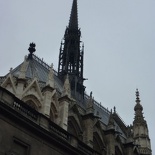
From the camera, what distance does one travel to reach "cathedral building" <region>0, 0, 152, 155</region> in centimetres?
1877

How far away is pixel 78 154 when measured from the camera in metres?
21.5

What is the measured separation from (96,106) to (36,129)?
28960 mm

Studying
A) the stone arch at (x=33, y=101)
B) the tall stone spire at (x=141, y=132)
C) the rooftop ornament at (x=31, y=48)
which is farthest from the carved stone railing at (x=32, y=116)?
the tall stone spire at (x=141, y=132)

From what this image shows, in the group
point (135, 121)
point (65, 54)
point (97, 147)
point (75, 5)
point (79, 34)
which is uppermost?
→ point (75, 5)

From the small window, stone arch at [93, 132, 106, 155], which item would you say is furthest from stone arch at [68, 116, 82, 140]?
the small window

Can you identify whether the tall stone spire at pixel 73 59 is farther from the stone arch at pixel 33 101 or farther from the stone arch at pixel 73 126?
the stone arch at pixel 33 101

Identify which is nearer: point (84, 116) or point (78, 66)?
point (84, 116)

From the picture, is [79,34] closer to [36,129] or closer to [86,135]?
[86,135]

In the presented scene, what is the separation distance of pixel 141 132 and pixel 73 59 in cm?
1234

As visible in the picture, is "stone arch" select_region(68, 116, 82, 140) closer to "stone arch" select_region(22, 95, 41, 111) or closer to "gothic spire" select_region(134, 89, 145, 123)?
"stone arch" select_region(22, 95, 41, 111)

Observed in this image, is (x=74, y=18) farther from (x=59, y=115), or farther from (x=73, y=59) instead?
(x=59, y=115)

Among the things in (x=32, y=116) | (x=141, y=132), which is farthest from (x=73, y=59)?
(x=32, y=116)

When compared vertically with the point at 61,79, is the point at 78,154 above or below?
below

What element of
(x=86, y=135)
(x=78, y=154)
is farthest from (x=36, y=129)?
(x=86, y=135)
